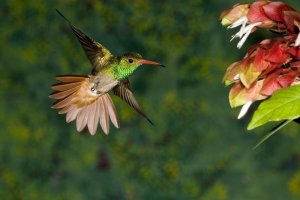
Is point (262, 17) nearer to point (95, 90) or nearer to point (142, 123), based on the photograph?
point (95, 90)

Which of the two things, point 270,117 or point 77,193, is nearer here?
point 270,117

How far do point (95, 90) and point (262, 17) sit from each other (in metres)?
0.54

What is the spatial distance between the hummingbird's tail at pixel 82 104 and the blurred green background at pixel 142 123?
1.57 metres

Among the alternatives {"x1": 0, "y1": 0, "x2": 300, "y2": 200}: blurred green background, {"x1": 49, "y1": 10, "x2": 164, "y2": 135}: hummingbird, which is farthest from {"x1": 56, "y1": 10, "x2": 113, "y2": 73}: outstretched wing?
{"x1": 0, "y1": 0, "x2": 300, "y2": 200}: blurred green background

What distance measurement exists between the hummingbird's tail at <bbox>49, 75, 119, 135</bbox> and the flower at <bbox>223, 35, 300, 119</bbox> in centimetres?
45

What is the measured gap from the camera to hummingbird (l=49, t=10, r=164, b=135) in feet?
3.63

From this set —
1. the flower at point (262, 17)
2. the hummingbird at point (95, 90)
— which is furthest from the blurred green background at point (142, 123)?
the flower at point (262, 17)

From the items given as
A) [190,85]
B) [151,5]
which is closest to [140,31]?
[151,5]

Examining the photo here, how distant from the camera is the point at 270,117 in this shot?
63 cm

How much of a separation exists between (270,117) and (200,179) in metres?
2.13

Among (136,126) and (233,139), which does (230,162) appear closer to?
(233,139)

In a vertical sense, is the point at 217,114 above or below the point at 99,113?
below

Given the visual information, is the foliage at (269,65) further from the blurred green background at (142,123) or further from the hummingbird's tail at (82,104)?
the blurred green background at (142,123)

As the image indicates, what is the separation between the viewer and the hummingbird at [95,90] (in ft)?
3.63
